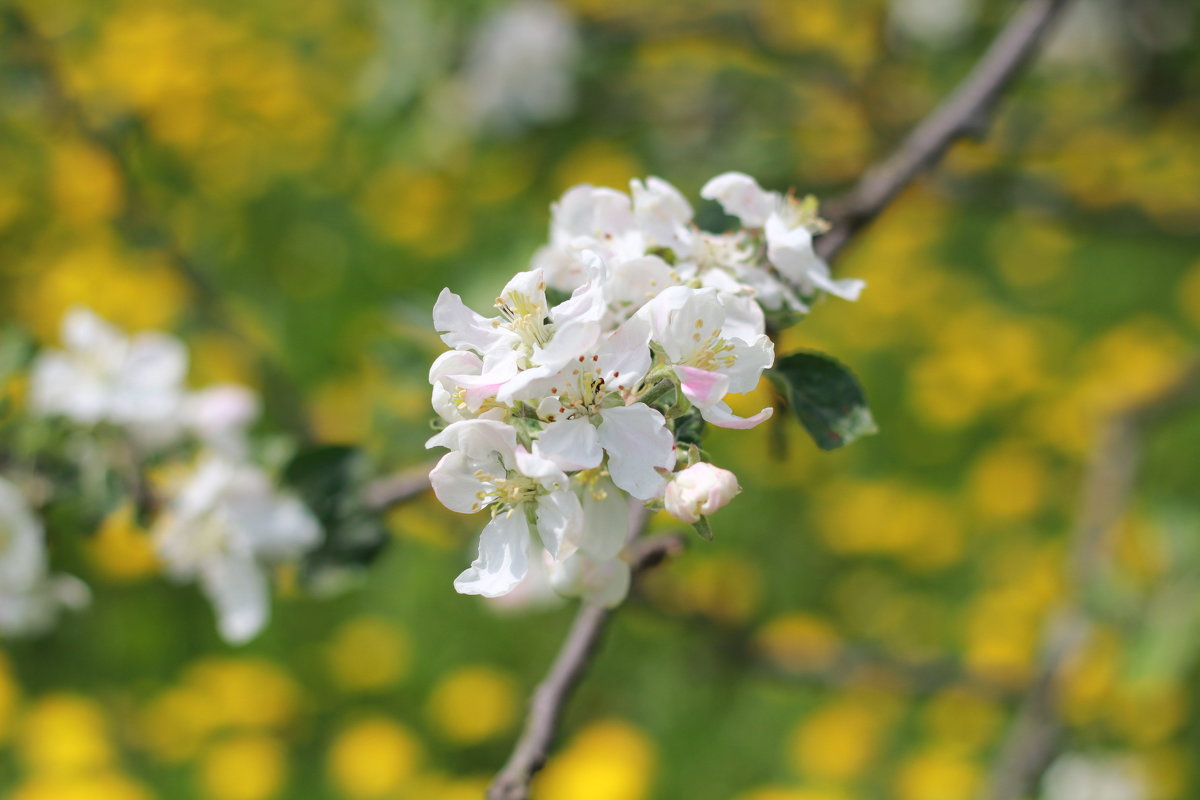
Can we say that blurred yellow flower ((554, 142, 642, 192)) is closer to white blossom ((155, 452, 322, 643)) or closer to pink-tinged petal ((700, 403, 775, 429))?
white blossom ((155, 452, 322, 643))

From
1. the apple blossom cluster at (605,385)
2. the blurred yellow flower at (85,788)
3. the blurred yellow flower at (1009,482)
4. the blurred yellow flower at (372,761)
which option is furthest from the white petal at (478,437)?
the blurred yellow flower at (1009,482)

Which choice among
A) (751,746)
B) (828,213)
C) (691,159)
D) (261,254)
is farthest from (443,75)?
(751,746)

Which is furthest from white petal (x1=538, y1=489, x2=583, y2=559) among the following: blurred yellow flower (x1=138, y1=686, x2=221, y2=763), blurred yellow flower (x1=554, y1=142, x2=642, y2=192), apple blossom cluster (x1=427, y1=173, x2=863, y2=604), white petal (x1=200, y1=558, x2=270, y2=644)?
blurred yellow flower (x1=554, y1=142, x2=642, y2=192)

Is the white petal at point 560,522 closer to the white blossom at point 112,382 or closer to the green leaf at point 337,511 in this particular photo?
the green leaf at point 337,511

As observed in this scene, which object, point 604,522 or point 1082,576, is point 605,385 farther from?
point 1082,576

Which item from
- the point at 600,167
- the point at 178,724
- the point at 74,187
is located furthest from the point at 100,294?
the point at 600,167

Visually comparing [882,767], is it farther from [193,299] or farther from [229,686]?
[193,299]
